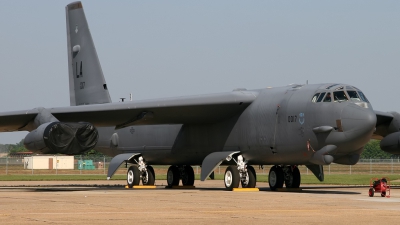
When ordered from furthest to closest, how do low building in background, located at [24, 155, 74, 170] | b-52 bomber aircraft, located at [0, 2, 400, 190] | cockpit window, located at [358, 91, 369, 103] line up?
low building in background, located at [24, 155, 74, 170] < cockpit window, located at [358, 91, 369, 103] < b-52 bomber aircraft, located at [0, 2, 400, 190]

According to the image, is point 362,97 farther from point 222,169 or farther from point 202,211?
point 222,169

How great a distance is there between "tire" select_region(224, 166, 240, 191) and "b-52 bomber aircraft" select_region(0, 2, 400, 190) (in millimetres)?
34

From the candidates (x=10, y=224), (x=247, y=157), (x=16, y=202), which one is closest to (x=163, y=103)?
(x=247, y=157)

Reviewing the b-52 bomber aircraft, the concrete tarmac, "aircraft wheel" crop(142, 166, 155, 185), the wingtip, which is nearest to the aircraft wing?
the b-52 bomber aircraft

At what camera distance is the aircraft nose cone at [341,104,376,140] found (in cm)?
2319

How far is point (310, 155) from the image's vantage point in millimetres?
24281

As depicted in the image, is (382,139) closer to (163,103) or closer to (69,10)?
(163,103)

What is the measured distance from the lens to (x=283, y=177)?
2700cm

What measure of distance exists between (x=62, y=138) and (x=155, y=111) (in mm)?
3857

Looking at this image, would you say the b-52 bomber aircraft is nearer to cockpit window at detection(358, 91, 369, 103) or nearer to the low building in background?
cockpit window at detection(358, 91, 369, 103)

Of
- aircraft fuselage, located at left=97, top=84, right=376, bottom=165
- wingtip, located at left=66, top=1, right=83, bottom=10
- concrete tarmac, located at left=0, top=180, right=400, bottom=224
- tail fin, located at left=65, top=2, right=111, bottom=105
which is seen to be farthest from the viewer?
wingtip, located at left=66, top=1, right=83, bottom=10

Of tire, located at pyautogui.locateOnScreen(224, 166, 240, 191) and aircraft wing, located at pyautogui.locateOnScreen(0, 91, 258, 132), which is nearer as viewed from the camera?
tire, located at pyautogui.locateOnScreen(224, 166, 240, 191)

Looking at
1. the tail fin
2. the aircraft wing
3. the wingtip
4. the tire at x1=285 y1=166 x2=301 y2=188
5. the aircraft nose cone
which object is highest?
the wingtip

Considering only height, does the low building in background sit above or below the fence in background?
above
